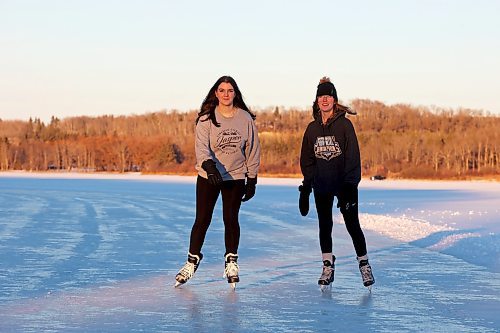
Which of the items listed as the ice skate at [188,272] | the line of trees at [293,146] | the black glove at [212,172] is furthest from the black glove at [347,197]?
the line of trees at [293,146]

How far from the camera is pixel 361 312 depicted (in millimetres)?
4832

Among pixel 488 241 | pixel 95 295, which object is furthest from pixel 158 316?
pixel 488 241

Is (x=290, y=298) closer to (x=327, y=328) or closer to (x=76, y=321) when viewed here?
(x=327, y=328)

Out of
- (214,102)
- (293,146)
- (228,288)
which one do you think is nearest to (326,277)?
(228,288)

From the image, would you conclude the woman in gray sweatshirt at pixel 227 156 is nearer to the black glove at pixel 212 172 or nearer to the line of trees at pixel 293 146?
the black glove at pixel 212 172

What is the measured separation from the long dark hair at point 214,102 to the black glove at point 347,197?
925 millimetres

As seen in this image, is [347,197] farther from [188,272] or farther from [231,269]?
[188,272]

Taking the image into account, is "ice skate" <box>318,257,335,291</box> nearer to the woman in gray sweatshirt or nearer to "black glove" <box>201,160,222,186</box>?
the woman in gray sweatshirt

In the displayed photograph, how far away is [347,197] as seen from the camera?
→ 19.0 feet

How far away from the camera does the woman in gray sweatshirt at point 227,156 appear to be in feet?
19.3

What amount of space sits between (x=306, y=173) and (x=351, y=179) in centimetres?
38

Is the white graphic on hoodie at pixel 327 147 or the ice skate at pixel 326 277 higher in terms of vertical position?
the white graphic on hoodie at pixel 327 147

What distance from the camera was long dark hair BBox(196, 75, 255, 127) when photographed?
593 centimetres

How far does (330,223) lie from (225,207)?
2.69 ft
